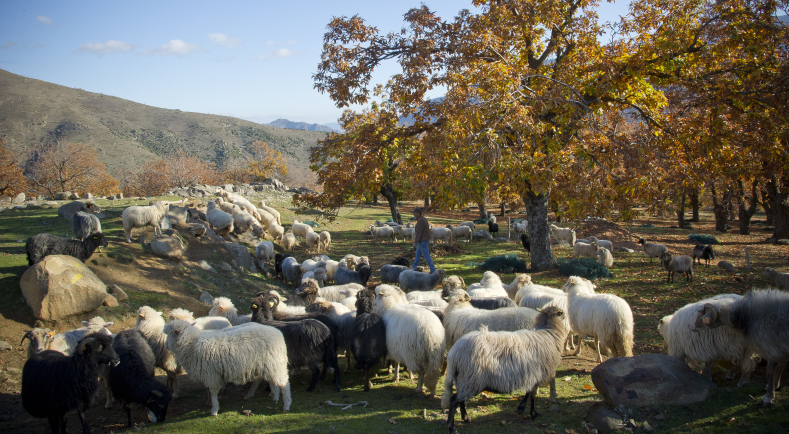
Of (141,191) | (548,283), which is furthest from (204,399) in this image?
(141,191)

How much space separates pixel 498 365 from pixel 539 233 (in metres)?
10.3

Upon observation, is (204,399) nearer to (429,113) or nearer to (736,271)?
(429,113)

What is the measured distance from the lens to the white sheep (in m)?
6.43

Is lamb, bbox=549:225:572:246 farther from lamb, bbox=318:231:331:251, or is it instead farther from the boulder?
the boulder

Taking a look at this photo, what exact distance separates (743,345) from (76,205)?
2076 cm

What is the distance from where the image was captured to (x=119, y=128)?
249 feet

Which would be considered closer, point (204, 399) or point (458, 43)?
point (204, 399)

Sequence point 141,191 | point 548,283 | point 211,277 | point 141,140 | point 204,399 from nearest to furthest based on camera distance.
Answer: point 204,399 → point 211,277 → point 548,283 → point 141,191 → point 141,140

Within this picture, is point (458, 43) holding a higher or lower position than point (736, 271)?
higher

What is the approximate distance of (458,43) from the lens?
1298 centimetres

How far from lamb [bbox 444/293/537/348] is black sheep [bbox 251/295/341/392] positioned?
1.90 meters

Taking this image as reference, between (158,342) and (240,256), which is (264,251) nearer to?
(240,256)

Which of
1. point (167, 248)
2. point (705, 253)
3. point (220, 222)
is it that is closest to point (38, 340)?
point (167, 248)

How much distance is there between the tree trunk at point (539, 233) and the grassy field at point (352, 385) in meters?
0.59
